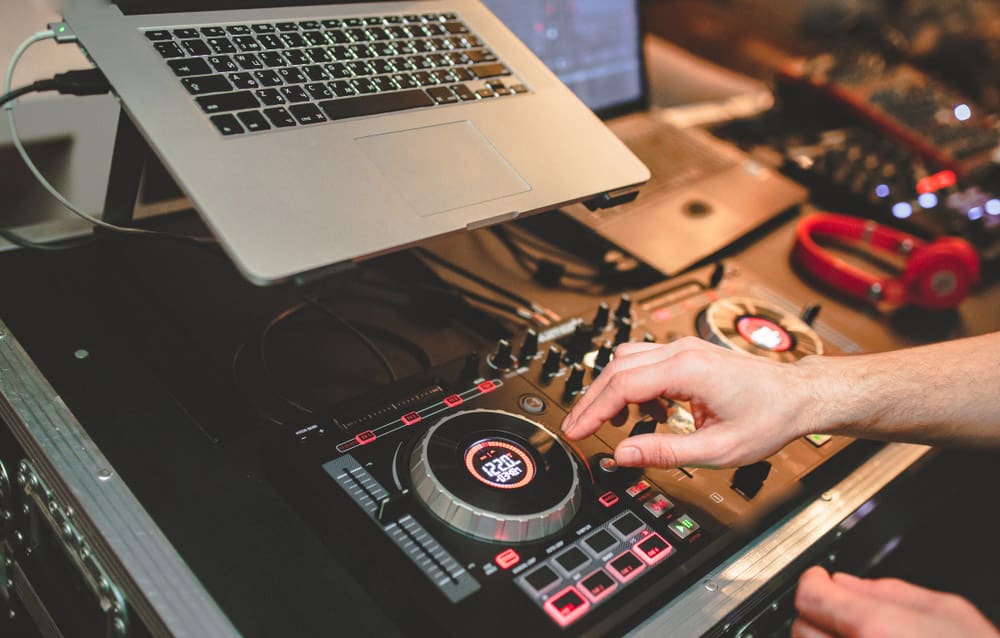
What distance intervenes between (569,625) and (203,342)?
0.52 metres

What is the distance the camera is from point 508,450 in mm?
673

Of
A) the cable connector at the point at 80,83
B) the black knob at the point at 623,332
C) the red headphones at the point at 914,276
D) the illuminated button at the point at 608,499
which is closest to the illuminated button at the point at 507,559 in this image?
the illuminated button at the point at 608,499

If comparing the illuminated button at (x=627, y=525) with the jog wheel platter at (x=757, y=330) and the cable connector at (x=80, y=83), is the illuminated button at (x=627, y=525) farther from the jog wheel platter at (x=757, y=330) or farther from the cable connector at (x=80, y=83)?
the cable connector at (x=80, y=83)

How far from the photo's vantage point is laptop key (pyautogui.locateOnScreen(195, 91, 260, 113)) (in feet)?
2.28

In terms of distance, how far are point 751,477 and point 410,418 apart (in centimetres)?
32

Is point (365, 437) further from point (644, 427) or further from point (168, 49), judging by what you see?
point (168, 49)

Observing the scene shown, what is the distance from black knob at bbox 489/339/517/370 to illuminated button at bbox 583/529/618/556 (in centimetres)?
21

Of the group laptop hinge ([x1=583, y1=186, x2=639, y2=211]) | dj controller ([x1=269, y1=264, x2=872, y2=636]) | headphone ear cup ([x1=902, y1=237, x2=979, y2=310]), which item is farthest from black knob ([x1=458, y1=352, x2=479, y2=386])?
headphone ear cup ([x1=902, y1=237, x2=979, y2=310])

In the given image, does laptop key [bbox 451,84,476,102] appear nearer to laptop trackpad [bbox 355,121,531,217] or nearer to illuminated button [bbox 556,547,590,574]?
laptop trackpad [bbox 355,121,531,217]

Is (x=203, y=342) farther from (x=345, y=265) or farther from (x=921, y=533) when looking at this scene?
(x=921, y=533)

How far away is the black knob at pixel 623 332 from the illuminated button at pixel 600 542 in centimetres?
28

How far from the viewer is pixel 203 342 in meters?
0.87

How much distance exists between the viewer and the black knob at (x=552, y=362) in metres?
Result: 0.80

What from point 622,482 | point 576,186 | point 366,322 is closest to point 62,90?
point 366,322
